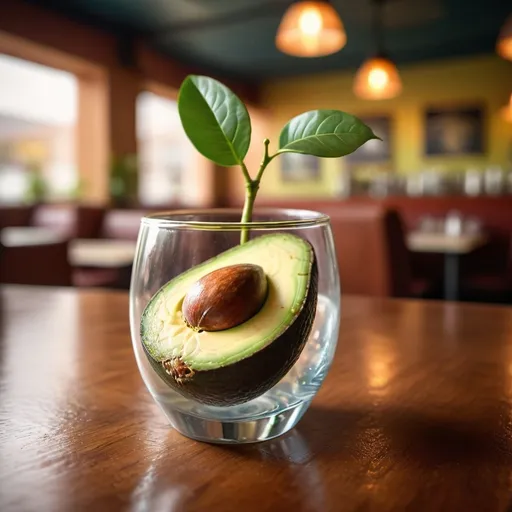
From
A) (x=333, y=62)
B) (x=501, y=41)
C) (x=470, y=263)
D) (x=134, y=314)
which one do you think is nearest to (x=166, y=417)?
(x=134, y=314)

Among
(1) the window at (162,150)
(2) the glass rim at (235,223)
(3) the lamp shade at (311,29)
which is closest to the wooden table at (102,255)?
(3) the lamp shade at (311,29)

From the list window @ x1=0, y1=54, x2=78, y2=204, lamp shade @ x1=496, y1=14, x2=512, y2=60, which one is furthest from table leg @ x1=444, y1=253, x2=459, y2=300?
window @ x1=0, y1=54, x2=78, y2=204

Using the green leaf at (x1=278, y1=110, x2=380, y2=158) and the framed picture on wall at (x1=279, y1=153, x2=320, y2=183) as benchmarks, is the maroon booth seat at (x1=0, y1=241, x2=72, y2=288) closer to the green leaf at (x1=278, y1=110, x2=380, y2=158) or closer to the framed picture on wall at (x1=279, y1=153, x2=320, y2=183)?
the green leaf at (x1=278, y1=110, x2=380, y2=158)

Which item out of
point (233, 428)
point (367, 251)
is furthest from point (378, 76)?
point (233, 428)

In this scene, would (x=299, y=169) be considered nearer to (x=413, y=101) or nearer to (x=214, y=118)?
(x=413, y=101)

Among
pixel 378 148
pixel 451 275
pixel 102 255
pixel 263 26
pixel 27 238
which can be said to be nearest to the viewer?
pixel 102 255

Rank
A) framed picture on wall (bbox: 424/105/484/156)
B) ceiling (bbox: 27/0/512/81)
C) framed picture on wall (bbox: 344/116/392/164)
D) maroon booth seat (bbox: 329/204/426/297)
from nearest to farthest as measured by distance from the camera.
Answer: maroon booth seat (bbox: 329/204/426/297) → ceiling (bbox: 27/0/512/81) → framed picture on wall (bbox: 424/105/484/156) → framed picture on wall (bbox: 344/116/392/164)
